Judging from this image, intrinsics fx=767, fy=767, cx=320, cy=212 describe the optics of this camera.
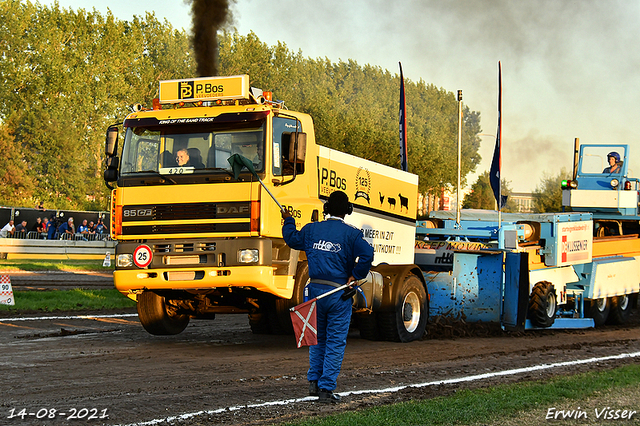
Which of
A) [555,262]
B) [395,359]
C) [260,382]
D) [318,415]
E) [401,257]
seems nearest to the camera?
[318,415]

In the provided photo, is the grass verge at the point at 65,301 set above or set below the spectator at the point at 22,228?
below

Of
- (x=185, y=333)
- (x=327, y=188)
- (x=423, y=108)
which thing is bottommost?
(x=185, y=333)

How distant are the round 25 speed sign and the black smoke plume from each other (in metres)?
6.50

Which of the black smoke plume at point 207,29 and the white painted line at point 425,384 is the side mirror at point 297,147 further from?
the black smoke plume at point 207,29

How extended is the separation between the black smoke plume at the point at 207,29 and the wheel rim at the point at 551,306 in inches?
319

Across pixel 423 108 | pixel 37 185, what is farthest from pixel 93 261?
pixel 423 108

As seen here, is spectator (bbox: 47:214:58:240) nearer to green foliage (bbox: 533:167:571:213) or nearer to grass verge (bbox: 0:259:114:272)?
grass verge (bbox: 0:259:114:272)

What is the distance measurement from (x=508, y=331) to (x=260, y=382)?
7.25 meters

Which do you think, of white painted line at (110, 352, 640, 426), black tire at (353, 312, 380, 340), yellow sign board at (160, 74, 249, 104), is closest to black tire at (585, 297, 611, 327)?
white painted line at (110, 352, 640, 426)

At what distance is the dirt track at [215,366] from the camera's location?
22.2ft

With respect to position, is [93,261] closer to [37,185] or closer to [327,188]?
[37,185]

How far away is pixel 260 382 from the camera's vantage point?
799 cm

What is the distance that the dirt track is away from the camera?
6758 millimetres

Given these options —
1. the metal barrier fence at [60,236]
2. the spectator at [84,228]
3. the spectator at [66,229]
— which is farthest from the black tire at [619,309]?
the spectator at [84,228]
